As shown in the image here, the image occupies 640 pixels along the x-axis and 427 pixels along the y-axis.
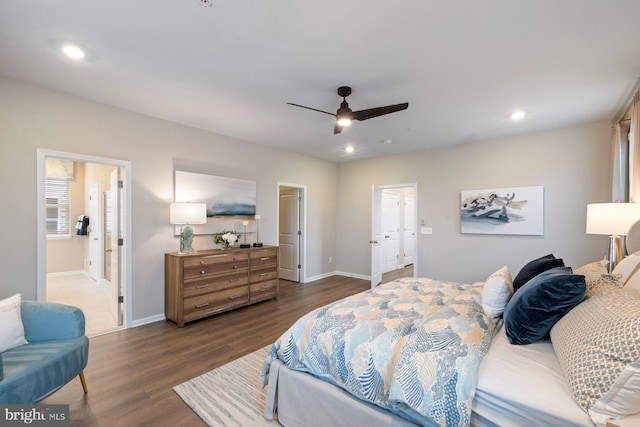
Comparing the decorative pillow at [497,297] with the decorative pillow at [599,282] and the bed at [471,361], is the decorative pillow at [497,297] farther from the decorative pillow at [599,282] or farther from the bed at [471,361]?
the decorative pillow at [599,282]

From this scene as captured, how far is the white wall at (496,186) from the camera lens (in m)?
3.89

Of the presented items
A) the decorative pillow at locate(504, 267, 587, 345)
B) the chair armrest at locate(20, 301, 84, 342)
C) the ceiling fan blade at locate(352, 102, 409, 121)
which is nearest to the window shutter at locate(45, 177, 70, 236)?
the chair armrest at locate(20, 301, 84, 342)

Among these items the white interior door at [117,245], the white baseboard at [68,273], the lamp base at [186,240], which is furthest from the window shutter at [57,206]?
the lamp base at [186,240]

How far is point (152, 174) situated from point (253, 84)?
1952mm

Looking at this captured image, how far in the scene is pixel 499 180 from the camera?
14.9 feet

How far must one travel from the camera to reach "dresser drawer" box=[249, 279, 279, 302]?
427cm

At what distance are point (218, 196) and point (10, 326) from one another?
2.71m

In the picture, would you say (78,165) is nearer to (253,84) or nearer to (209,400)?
(253,84)

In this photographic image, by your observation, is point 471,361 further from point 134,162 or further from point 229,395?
point 134,162

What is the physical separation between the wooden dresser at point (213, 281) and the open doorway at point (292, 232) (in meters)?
1.43

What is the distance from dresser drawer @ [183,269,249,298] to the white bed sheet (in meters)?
3.29

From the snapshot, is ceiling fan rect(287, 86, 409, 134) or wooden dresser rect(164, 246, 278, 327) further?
wooden dresser rect(164, 246, 278, 327)

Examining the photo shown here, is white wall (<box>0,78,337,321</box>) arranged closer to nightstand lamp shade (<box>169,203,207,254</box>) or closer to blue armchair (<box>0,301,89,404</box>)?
nightstand lamp shade (<box>169,203,207,254</box>)

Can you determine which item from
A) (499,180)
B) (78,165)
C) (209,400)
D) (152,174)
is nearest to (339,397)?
(209,400)
